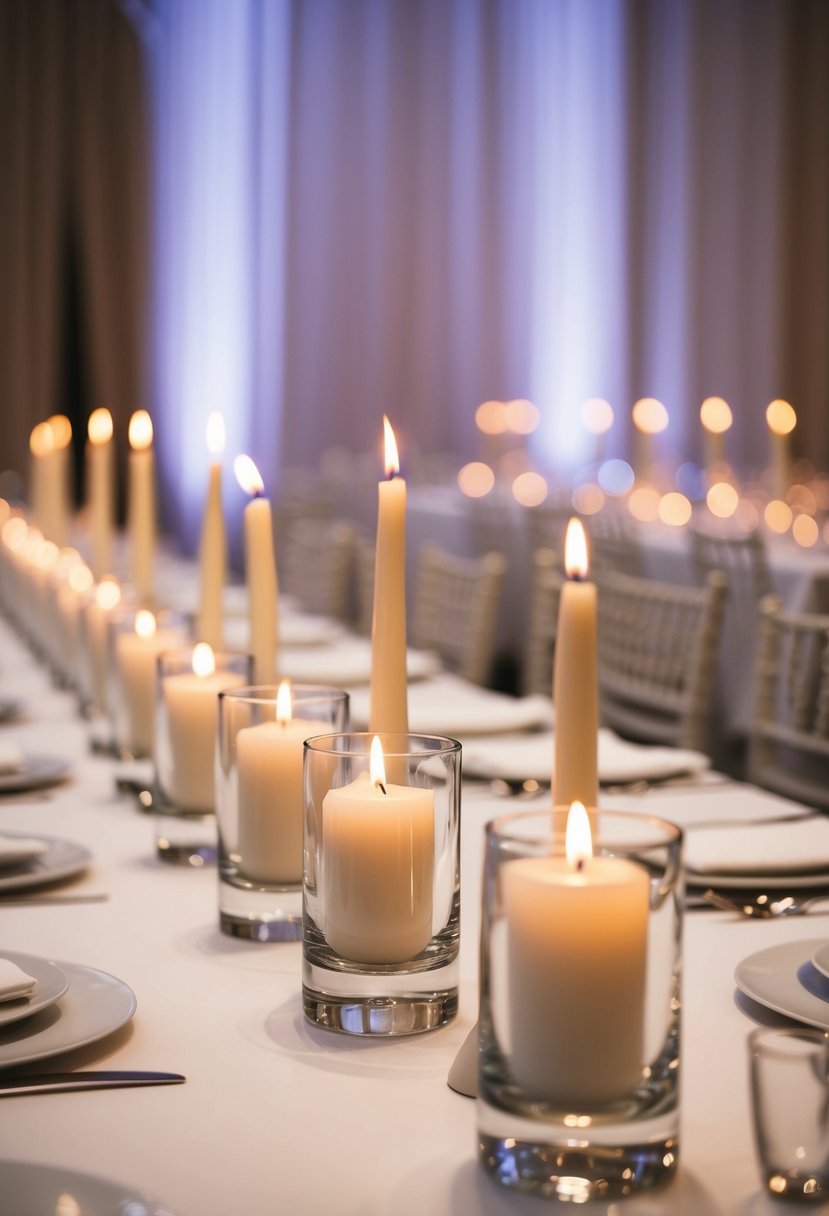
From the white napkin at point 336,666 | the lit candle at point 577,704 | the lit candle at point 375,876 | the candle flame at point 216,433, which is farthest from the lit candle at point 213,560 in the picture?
the lit candle at point 577,704

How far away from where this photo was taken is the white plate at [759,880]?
103 cm

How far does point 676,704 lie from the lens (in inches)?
95.1

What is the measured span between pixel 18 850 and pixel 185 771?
14 centimetres

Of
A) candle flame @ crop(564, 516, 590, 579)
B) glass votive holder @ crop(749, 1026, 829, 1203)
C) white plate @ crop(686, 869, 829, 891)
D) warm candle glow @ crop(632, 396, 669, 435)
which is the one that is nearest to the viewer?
glass votive holder @ crop(749, 1026, 829, 1203)

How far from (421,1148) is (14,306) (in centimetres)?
748

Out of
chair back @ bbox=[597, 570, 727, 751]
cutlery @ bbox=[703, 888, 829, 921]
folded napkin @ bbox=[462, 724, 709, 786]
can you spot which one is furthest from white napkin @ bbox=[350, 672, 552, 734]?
chair back @ bbox=[597, 570, 727, 751]

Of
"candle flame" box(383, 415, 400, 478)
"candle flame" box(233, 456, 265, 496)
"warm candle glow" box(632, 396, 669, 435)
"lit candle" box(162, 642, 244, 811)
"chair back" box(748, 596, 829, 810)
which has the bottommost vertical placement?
"chair back" box(748, 596, 829, 810)

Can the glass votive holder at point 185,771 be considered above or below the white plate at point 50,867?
above

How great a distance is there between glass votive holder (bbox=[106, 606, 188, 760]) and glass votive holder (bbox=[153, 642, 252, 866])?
0.30 meters

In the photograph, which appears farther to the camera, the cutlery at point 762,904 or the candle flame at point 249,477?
the candle flame at point 249,477

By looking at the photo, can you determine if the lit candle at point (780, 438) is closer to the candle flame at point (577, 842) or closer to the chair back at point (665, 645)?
the chair back at point (665, 645)

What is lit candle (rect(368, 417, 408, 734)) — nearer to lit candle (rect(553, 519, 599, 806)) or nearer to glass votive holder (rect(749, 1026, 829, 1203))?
lit candle (rect(553, 519, 599, 806))

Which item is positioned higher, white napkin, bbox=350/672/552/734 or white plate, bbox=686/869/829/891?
white plate, bbox=686/869/829/891

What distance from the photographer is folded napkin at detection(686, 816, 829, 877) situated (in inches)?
40.9
